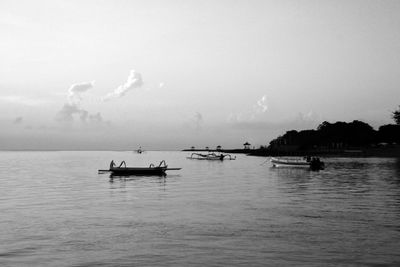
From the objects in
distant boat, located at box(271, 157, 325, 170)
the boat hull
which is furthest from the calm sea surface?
distant boat, located at box(271, 157, 325, 170)

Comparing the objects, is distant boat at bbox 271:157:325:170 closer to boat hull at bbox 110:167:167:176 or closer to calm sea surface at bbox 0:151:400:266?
boat hull at bbox 110:167:167:176

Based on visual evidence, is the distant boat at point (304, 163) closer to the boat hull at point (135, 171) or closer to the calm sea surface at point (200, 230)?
the boat hull at point (135, 171)

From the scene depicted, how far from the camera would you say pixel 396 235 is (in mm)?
24109

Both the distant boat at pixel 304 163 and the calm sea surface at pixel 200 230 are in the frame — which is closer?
the calm sea surface at pixel 200 230

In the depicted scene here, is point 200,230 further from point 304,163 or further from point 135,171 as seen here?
point 304,163

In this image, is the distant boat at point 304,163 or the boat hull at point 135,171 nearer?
the boat hull at point 135,171

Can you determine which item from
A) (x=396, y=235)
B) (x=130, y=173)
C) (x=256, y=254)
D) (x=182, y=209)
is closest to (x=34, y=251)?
(x=256, y=254)

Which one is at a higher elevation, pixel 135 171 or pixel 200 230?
pixel 135 171

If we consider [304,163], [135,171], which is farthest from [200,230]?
[304,163]

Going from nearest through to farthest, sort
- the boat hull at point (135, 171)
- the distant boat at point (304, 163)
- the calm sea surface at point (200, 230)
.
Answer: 1. the calm sea surface at point (200, 230)
2. the boat hull at point (135, 171)
3. the distant boat at point (304, 163)

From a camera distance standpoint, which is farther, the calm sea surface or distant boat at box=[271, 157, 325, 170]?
distant boat at box=[271, 157, 325, 170]

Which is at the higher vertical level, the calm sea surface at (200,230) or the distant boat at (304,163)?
the distant boat at (304,163)

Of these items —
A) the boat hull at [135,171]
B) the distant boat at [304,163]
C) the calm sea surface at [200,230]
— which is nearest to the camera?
the calm sea surface at [200,230]

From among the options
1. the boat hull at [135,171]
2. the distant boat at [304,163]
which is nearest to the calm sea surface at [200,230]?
the boat hull at [135,171]
